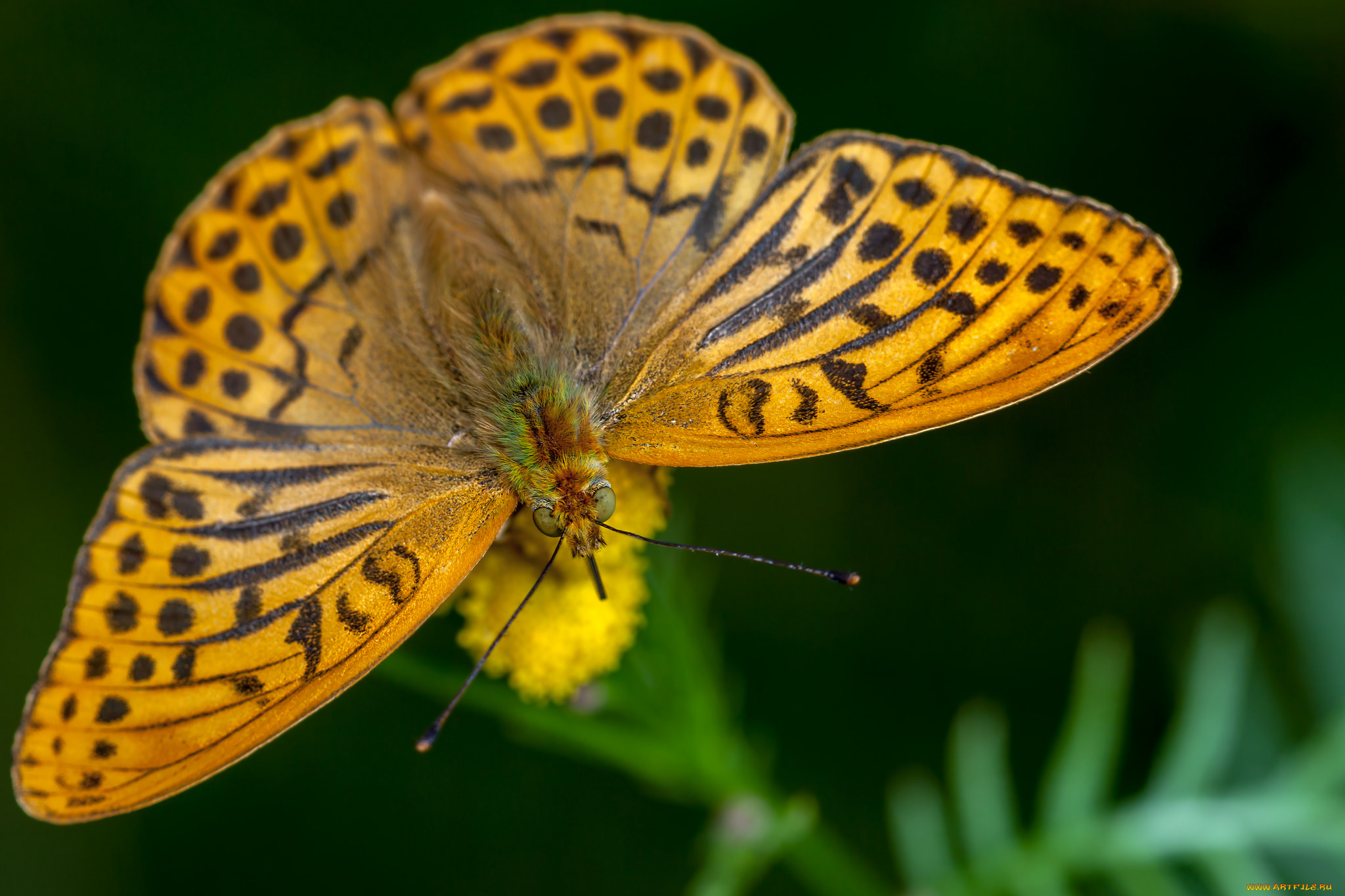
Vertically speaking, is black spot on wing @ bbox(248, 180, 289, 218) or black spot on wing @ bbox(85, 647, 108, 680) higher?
black spot on wing @ bbox(248, 180, 289, 218)

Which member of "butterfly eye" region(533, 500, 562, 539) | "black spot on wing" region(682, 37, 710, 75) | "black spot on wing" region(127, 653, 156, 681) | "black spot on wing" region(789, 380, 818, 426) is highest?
"black spot on wing" region(682, 37, 710, 75)

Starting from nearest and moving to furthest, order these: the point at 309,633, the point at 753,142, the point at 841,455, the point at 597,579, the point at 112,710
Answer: the point at 112,710 → the point at 309,633 → the point at 597,579 → the point at 753,142 → the point at 841,455

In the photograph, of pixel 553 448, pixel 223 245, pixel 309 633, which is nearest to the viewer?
pixel 309 633

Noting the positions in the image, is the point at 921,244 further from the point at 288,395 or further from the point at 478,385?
the point at 288,395

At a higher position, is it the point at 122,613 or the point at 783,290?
the point at 783,290

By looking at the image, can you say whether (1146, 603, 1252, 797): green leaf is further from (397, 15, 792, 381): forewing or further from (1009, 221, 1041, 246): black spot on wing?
(397, 15, 792, 381): forewing

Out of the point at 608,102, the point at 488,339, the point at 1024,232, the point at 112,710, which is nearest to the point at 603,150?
the point at 608,102

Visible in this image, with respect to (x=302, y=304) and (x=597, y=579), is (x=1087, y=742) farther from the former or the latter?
(x=302, y=304)

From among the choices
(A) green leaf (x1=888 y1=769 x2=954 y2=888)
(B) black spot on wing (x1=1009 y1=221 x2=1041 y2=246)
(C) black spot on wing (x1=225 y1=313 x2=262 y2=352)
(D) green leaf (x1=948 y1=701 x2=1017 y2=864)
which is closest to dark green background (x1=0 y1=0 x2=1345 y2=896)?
(A) green leaf (x1=888 y1=769 x2=954 y2=888)
